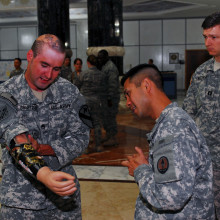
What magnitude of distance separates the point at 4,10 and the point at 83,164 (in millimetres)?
10091


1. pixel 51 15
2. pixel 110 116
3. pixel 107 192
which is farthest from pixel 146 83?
pixel 51 15

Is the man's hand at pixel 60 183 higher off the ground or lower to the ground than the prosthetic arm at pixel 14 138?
lower

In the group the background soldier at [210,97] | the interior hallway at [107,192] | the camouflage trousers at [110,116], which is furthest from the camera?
the camouflage trousers at [110,116]

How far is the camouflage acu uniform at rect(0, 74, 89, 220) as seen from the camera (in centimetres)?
185

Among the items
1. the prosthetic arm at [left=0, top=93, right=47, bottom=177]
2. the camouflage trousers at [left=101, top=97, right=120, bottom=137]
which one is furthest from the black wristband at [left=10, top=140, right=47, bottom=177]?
the camouflage trousers at [left=101, top=97, right=120, bottom=137]

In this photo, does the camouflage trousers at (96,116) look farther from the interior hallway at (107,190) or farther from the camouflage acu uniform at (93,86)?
the interior hallway at (107,190)

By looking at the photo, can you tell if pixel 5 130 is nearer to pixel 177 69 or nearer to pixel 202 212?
pixel 202 212

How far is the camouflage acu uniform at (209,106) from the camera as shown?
8.41 feet

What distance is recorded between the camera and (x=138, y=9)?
45.7 ft

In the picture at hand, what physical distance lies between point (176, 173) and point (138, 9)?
13387 millimetres

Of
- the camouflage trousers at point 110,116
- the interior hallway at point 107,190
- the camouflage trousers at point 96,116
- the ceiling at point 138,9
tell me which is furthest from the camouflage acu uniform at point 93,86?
the ceiling at point 138,9

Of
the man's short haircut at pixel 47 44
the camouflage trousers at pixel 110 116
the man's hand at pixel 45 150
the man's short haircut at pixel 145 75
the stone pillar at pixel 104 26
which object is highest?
the stone pillar at pixel 104 26

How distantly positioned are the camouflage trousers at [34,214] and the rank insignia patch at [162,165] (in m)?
0.87

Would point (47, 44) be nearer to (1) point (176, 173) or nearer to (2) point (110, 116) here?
(1) point (176, 173)
